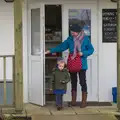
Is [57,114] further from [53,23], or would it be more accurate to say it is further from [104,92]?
[53,23]

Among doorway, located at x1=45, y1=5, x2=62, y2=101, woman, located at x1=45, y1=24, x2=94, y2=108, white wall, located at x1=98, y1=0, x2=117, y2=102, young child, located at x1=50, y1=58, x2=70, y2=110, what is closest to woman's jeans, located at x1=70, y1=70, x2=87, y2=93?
woman, located at x1=45, y1=24, x2=94, y2=108

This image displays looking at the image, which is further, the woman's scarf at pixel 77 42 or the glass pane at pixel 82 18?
the glass pane at pixel 82 18

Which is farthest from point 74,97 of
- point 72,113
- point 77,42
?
point 77,42

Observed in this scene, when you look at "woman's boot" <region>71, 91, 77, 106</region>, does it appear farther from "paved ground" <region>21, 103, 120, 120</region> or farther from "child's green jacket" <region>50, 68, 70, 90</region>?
"child's green jacket" <region>50, 68, 70, 90</region>

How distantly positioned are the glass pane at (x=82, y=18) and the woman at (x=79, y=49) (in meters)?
0.51

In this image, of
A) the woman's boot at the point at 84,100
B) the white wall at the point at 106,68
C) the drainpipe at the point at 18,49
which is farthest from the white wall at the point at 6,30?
the white wall at the point at 106,68

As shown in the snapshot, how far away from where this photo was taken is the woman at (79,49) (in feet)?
31.1

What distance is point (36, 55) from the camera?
995 cm

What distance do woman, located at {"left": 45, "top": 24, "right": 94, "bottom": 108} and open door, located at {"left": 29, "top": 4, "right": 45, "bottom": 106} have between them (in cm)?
34

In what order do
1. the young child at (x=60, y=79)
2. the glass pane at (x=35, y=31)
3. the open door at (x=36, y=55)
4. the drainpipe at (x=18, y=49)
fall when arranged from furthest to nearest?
1. the glass pane at (x=35, y=31)
2. the open door at (x=36, y=55)
3. the young child at (x=60, y=79)
4. the drainpipe at (x=18, y=49)

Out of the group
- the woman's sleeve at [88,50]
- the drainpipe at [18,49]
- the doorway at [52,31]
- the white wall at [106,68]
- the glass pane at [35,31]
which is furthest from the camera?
the doorway at [52,31]

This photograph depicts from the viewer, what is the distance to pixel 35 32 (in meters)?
10.0

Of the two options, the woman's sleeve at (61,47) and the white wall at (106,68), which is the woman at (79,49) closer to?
the woman's sleeve at (61,47)

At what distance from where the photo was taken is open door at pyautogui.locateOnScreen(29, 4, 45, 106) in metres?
9.77
